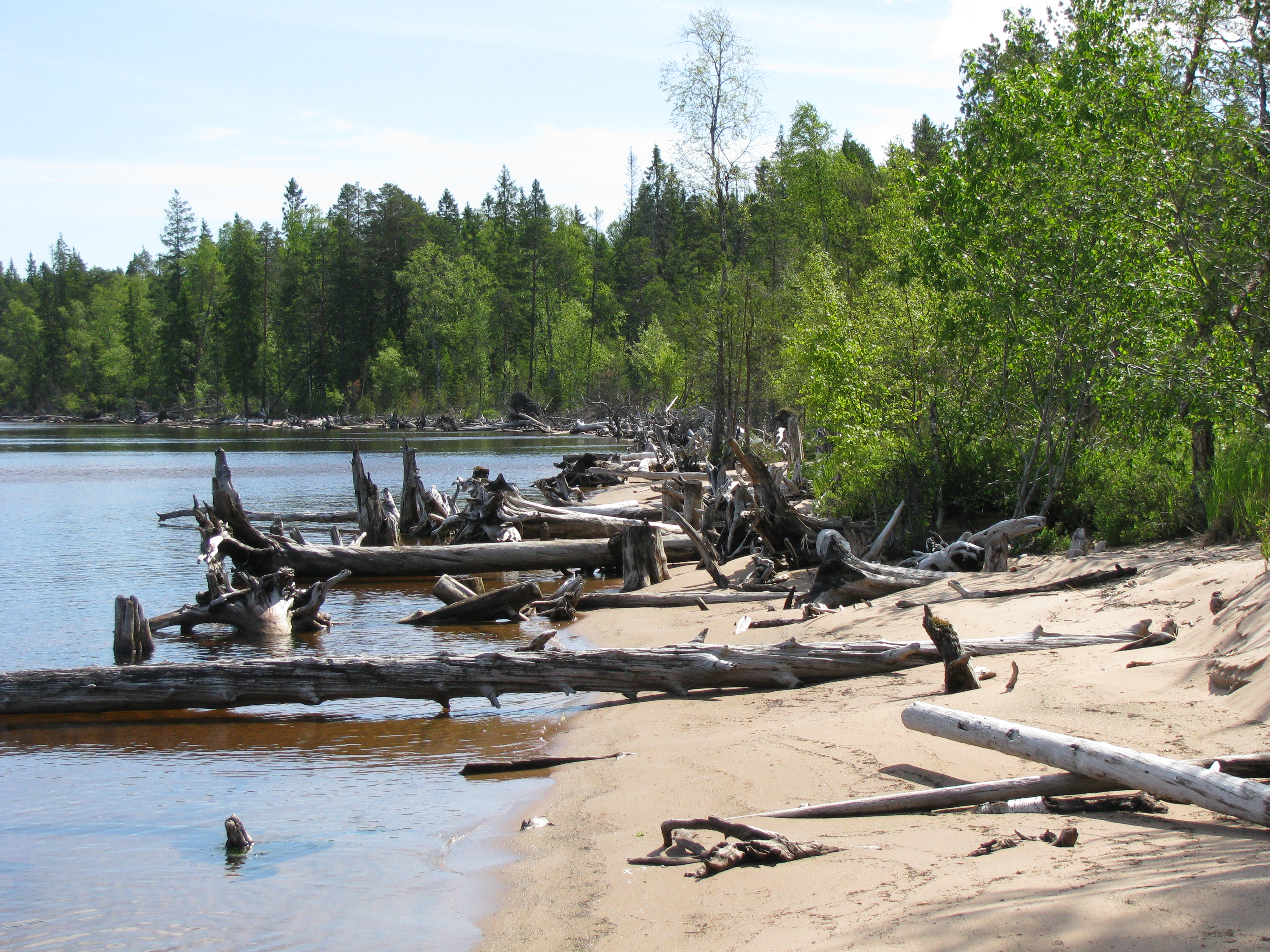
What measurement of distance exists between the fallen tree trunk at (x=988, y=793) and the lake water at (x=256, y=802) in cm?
181

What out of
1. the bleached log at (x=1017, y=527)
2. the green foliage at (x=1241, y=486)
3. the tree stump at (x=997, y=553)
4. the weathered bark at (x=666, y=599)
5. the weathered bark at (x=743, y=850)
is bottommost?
the weathered bark at (x=666, y=599)

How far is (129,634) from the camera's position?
11.4 m

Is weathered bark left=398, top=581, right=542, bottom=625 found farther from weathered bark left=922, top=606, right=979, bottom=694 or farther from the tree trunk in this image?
weathered bark left=922, top=606, right=979, bottom=694

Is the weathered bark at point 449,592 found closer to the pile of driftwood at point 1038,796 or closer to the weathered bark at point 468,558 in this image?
the weathered bark at point 468,558

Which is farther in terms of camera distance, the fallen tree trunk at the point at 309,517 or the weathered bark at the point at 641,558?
the fallen tree trunk at the point at 309,517

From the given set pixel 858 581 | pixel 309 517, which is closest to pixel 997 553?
pixel 858 581

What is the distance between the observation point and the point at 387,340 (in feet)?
289

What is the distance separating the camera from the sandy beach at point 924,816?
335cm

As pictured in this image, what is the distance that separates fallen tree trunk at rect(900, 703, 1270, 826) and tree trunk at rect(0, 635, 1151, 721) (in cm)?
275

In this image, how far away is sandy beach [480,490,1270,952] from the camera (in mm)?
3354

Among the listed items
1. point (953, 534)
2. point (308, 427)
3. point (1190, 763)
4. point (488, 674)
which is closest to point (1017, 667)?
point (1190, 763)

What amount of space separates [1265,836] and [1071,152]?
9213 mm

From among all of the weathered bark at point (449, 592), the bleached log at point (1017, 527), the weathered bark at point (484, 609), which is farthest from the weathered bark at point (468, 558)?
the bleached log at point (1017, 527)

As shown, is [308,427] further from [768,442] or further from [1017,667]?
[1017,667]
